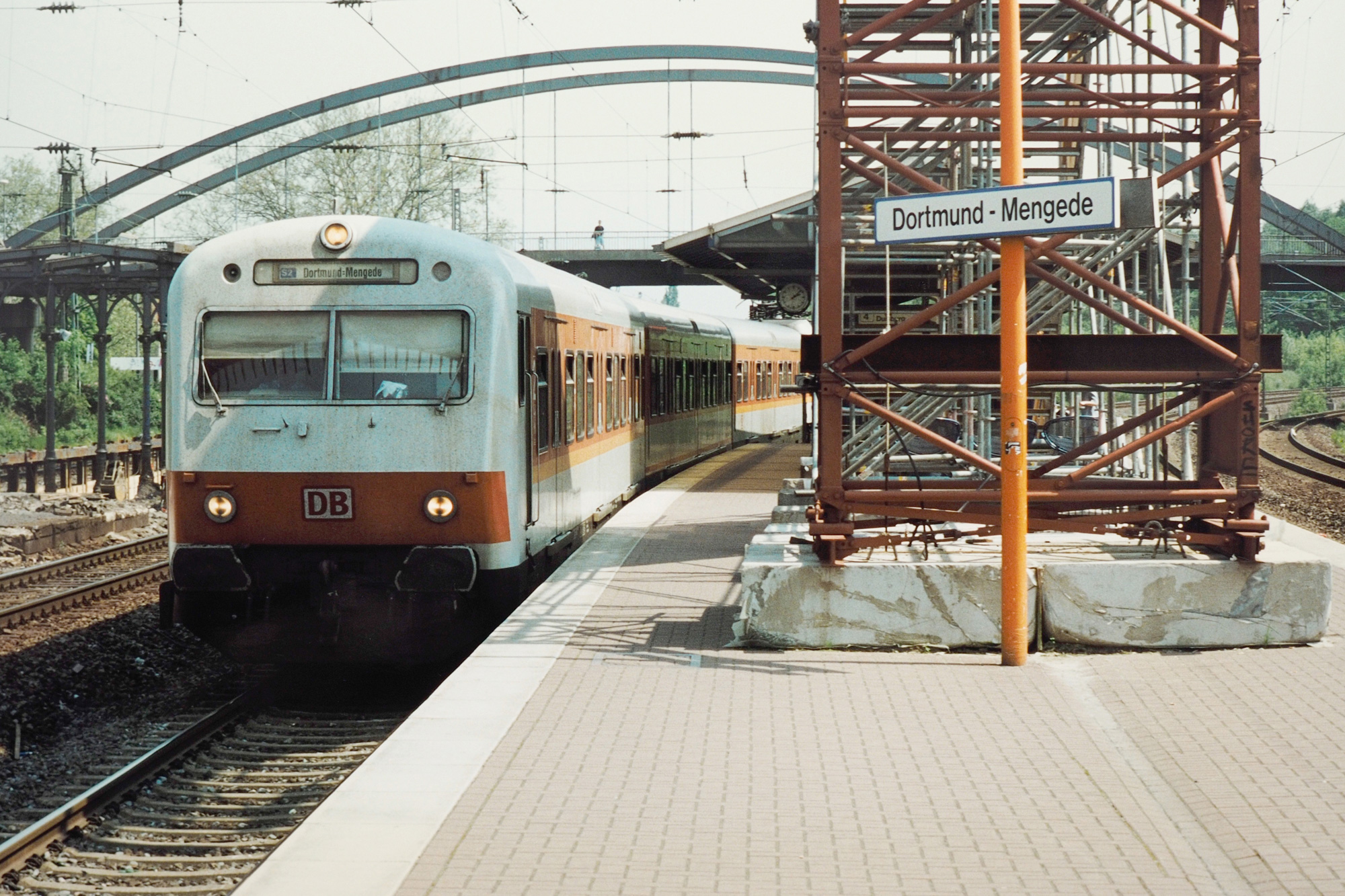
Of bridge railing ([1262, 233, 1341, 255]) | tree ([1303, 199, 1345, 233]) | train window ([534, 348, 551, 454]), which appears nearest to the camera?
train window ([534, 348, 551, 454])

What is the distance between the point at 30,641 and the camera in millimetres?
12375

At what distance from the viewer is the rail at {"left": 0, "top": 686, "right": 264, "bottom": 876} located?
708cm

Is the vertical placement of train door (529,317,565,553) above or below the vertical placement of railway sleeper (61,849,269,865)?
above

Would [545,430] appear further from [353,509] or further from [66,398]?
[66,398]

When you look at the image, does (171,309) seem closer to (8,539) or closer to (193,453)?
(193,453)

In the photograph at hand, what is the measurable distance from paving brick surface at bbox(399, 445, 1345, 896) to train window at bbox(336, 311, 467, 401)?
1.91 metres

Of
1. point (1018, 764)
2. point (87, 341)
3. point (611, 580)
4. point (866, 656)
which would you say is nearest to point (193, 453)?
point (611, 580)

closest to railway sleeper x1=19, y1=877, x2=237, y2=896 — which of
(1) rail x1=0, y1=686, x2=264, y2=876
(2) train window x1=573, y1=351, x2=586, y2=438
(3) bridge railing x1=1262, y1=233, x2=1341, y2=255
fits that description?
(1) rail x1=0, y1=686, x2=264, y2=876

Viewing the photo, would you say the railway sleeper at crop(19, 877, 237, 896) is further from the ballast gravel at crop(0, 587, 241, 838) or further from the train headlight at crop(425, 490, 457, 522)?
the train headlight at crop(425, 490, 457, 522)

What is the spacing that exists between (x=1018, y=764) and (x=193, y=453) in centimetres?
573

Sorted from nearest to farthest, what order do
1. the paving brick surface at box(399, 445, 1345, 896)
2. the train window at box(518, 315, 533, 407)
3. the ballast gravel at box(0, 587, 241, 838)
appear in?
the paving brick surface at box(399, 445, 1345, 896)
the ballast gravel at box(0, 587, 241, 838)
the train window at box(518, 315, 533, 407)

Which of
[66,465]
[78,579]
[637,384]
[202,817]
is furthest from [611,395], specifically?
[66,465]

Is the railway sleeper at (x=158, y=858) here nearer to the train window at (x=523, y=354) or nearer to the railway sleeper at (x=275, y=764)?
the railway sleeper at (x=275, y=764)

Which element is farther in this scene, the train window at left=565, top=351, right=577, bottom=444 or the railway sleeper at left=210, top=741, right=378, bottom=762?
the train window at left=565, top=351, right=577, bottom=444
